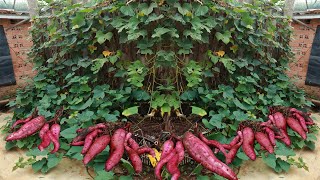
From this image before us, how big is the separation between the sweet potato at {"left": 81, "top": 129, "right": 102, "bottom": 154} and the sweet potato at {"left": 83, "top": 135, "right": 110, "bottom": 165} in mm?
28

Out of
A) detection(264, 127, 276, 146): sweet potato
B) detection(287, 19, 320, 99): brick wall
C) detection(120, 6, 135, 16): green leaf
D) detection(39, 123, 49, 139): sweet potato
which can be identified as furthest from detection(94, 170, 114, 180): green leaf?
detection(287, 19, 320, 99): brick wall

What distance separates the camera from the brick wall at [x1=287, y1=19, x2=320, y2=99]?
15.7 feet

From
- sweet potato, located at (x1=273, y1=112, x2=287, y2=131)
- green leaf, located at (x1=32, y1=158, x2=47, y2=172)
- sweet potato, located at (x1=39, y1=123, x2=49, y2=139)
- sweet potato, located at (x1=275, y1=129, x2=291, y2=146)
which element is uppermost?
sweet potato, located at (x1=39, y1=123, x2=49, y2=139)

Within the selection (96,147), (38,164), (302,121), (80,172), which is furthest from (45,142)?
(302,121)

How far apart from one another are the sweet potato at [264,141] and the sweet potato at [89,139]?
1.50 m

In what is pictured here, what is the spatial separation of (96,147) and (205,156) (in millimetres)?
954

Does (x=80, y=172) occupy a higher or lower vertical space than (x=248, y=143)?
lower

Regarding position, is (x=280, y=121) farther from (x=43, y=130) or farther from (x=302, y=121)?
(x=43, y=130)

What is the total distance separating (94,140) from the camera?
247 cm

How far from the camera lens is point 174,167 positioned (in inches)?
88.0

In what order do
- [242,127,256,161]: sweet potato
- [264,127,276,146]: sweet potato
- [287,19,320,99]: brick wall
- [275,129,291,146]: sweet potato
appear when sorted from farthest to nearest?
[287,19,320,99]: brick wall
[275,129,291,146]: sweet potato
[264,127,276,146]: sweet potato
[242,127,256,161]: sweet potato

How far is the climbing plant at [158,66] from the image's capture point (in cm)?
304

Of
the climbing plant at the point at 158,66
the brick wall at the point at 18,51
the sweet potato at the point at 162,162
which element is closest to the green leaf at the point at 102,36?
the climbing plant at the point at 158,66

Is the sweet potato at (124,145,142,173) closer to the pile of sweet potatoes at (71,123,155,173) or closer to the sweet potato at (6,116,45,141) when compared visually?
the pile of sweet potatoes at (71,123,155,173)
